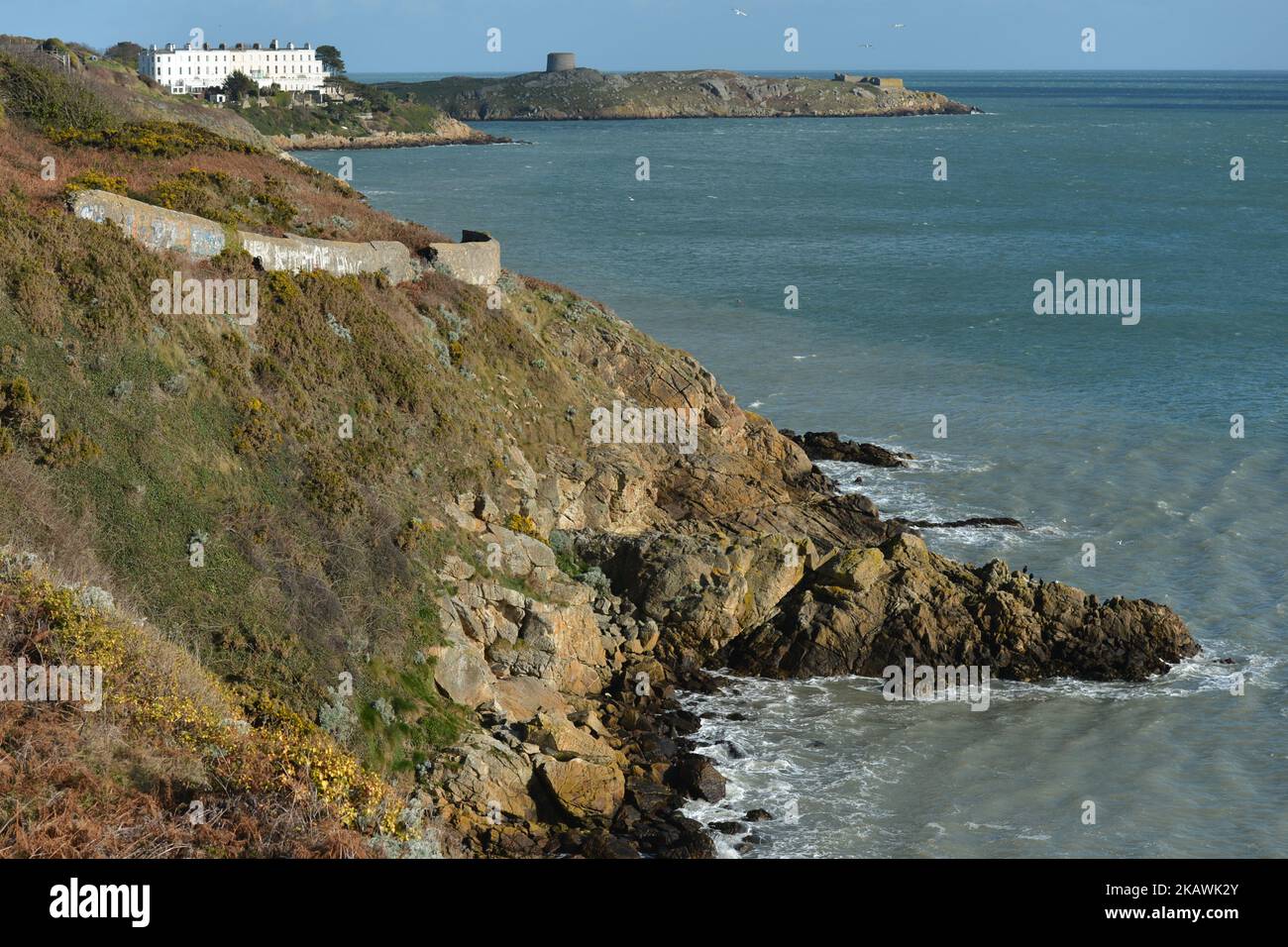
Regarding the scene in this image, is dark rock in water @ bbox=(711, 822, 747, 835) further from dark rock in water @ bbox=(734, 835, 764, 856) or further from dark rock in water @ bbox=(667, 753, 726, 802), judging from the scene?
dark rock in water @ bbox=(667, 753, 726, 802)

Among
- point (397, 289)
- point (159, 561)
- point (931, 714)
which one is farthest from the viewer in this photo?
point (397, 289)

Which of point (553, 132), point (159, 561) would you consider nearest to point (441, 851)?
point (159, 561)

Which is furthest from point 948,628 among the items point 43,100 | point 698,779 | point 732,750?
point 43,100

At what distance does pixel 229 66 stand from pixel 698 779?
168 m

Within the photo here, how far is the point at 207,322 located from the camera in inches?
971

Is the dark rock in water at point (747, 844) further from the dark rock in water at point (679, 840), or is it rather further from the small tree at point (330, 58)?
the small tree at point (330, 58)

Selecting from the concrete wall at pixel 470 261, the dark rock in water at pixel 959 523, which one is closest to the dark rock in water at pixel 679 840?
the dark rock in water at pixel 959 523

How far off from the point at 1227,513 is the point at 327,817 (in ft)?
90.4

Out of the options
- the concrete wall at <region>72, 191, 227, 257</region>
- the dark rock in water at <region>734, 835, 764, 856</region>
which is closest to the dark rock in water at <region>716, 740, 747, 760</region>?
the dark rock in water at <region>734, 835, 764, 856</region>

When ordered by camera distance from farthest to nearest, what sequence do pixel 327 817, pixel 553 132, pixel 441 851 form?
pixel 553 132
pixel 441 851
pixel 327 817

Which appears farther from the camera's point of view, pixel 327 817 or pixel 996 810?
pixel 996 810

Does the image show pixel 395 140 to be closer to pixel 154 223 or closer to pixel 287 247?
pixel 287 247

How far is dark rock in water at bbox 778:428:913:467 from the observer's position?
38438mm
